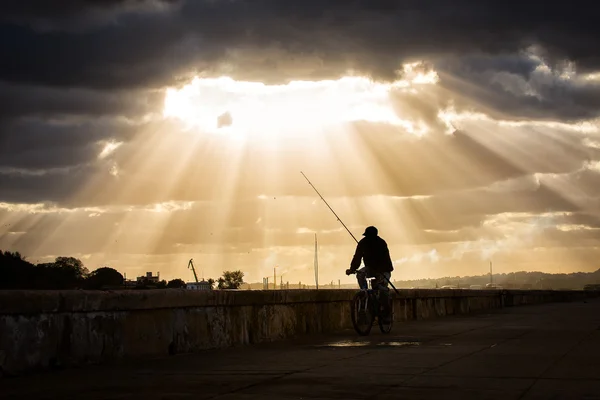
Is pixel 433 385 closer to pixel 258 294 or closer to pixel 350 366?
pixel 350 366

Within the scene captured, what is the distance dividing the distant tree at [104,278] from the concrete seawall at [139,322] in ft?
510

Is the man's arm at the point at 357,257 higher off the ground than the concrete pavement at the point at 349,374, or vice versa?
the man's arm at the point at 357,257

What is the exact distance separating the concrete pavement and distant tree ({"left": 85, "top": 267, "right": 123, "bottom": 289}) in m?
159

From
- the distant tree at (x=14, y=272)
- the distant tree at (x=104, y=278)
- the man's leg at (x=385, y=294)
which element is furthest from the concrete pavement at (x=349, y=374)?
the distant tree at (x=104, y=278)

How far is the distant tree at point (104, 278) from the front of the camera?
17075cm

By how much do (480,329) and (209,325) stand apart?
7.03 meters

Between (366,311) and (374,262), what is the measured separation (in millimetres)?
1178

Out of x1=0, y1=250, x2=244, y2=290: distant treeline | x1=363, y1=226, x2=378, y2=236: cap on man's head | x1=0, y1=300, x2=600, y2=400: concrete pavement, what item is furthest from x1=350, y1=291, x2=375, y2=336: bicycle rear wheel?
x1=0, y1=250, x2=244, y2=290: distant treeline

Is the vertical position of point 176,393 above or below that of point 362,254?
below

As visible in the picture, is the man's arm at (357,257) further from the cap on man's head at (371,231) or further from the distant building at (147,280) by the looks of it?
the distant building at (147,280)

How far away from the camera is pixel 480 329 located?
721 inches

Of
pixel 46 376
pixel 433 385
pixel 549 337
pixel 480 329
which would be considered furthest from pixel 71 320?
pixel 480 329

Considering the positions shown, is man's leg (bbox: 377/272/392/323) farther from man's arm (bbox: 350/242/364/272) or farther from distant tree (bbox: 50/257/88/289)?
distant tree (bbox: 50/257/88/289)

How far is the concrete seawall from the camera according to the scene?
31.1 feet
